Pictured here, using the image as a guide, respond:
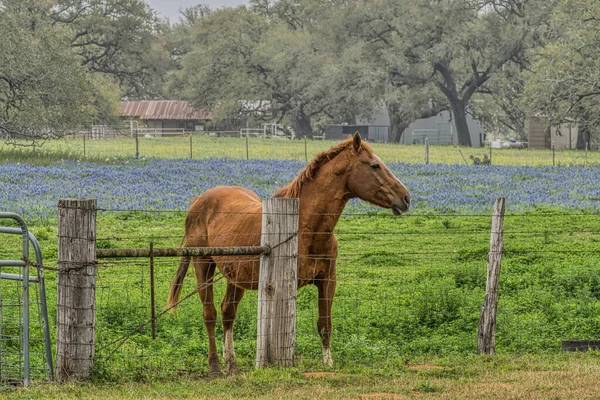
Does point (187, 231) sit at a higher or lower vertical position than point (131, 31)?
lower

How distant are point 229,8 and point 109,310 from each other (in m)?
84.6

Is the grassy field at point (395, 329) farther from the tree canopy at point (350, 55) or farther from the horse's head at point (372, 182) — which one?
the tree canopy at point (350, 55)

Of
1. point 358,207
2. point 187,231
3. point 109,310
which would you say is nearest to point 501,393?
point 187,231

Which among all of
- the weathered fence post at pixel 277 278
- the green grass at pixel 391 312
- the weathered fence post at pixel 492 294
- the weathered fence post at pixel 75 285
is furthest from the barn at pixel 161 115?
the weathered fence post at pixel 75 285

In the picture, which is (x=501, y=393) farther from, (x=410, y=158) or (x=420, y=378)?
(x=410, y=158)

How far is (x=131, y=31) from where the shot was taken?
8400 centimetres

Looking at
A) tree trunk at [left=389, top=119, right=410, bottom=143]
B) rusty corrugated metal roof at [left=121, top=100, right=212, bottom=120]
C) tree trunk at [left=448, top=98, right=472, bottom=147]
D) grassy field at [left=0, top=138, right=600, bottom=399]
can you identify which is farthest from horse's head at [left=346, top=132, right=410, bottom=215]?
rusty corrugated metal roof at [left=121, top=100, right=212, bottom=120]

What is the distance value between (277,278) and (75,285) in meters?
2.03

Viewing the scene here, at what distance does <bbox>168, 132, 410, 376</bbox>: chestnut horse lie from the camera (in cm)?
1038

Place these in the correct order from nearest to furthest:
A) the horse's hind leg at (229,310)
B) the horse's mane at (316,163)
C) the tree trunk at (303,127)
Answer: the horse's mane at (316,163), the horse's hind leg at (229,310), the tree trunk at (303,127)

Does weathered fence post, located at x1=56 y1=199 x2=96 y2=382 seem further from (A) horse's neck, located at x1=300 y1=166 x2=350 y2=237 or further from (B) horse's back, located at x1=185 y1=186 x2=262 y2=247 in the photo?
(A) horse's neck, located at x1=300 y1=166 x2=350 y2=237

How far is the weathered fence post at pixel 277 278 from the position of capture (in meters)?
10.1

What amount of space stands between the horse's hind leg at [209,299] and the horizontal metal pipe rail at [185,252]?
941mm

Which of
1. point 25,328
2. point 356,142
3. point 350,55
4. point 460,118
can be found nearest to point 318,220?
point 356,142
